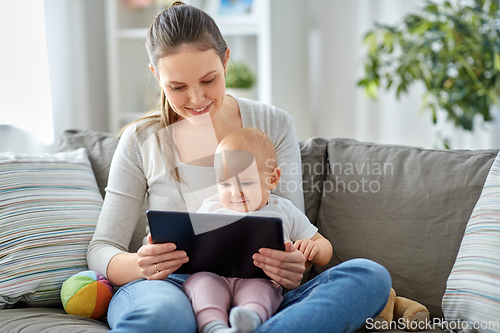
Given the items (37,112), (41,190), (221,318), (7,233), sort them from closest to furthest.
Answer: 1. (221,318)
2. (7,233)
3. (41,190)
4. (37,112)

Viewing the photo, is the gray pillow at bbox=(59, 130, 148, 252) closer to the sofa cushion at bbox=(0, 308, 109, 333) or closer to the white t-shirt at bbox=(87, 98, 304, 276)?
the white t-shirt at bbox=(87, 98, 304, 276)

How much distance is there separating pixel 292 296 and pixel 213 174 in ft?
1.32

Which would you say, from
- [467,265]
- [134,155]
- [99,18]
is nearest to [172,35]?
[134,155]

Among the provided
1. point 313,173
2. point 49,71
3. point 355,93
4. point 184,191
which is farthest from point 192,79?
point 355,93

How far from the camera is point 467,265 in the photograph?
1049mm

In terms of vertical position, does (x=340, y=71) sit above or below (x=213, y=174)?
above

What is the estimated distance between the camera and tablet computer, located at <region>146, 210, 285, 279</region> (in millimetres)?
899

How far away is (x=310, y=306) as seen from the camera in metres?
0.86

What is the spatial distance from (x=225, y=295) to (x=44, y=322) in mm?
452

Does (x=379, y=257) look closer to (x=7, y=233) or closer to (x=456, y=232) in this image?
(x=456, y=232)

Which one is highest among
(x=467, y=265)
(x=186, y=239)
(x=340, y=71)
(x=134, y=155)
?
(x=340, y=71)

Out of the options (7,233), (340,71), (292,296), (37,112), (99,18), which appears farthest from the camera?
(340,71)

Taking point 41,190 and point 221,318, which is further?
point 41,190

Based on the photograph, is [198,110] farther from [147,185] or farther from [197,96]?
[147,185]
